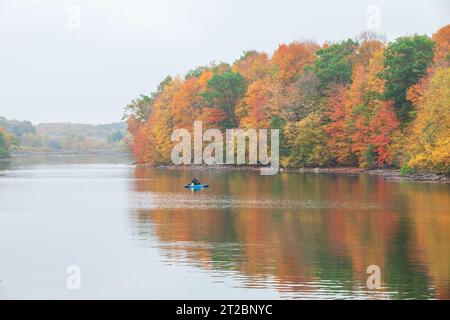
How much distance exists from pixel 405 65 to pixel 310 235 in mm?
45421

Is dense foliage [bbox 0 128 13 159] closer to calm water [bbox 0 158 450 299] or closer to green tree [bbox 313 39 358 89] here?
green tree [bbox 313 39 358 89]

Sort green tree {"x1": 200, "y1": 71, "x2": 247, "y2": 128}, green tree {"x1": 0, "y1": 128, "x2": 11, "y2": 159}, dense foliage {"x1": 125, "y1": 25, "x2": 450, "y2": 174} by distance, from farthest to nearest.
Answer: green tree {"x1": 0, "y1": 128, "x2": 11, "y2": 159} < green tree {"x1": 200, "y1": 71, "x2": 247, "y2": 128} < dense foliage {"x1": 125, "y1": 25, "x2": 450, "y2": 174}

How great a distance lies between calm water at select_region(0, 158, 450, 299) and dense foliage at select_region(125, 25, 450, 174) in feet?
45.0

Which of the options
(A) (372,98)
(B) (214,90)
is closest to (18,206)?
(A) (372,98)

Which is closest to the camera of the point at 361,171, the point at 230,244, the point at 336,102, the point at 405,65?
the point at 230,244

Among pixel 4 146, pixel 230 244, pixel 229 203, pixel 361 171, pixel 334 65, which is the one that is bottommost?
pixel 230 244

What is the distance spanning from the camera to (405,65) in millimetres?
77688

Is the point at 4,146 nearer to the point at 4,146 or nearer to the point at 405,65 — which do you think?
the point at 4,146

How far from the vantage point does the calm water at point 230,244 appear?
24.5 meters

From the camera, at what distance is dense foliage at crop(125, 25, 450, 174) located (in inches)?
2832

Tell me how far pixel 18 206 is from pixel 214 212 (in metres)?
12.9

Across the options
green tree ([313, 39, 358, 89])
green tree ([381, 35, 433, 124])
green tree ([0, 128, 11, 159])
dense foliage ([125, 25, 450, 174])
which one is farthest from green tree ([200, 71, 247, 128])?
green tree ([0, 128, 11, 159])

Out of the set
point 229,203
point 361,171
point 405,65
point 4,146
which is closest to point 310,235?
point 229,203

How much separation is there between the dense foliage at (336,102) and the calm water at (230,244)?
13.7m
